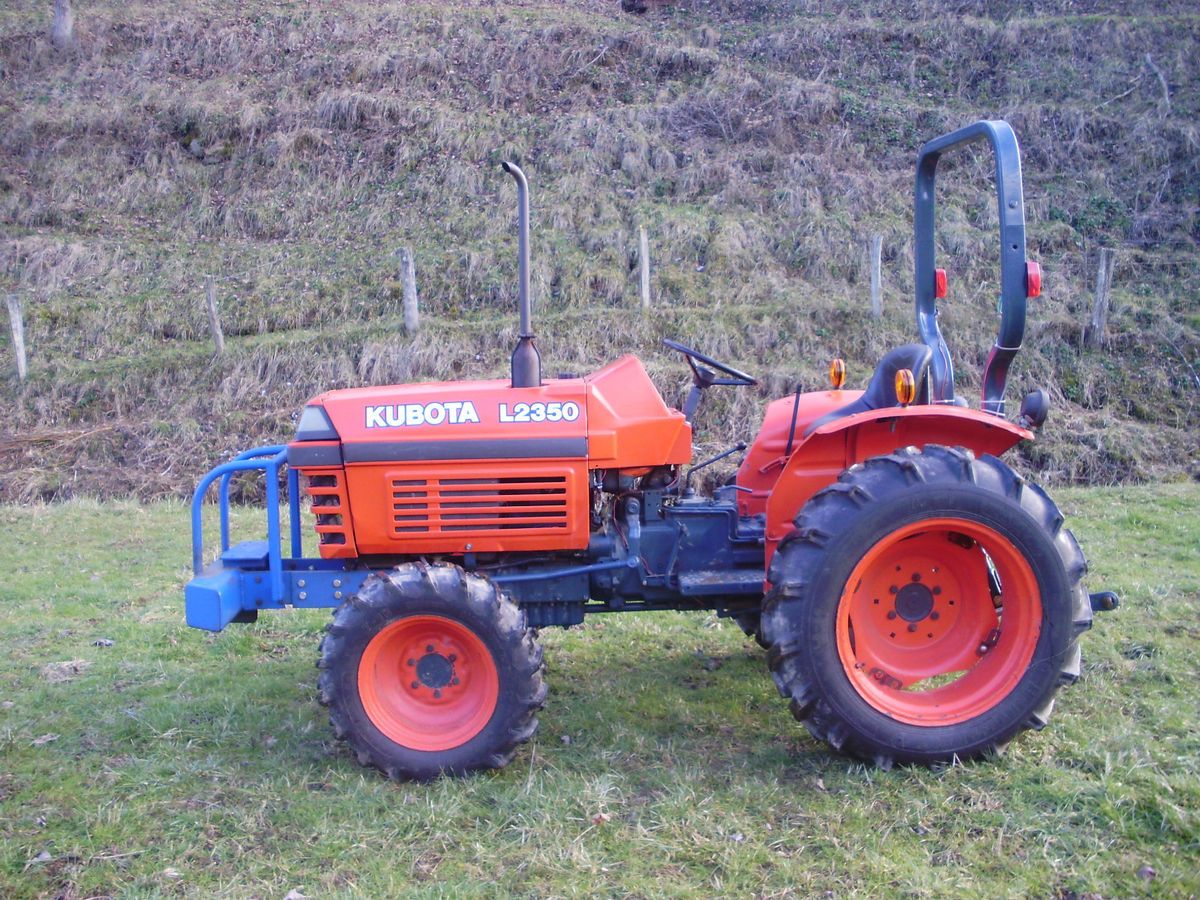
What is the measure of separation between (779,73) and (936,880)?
55.4 ft

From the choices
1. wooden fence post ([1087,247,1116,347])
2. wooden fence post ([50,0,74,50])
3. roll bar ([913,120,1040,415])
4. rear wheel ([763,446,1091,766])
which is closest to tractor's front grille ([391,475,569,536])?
rear wheel ([763,446,1091,766])

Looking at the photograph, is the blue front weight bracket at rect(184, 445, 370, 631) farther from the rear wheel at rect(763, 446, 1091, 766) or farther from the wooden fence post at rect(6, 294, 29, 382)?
the wooden fence post at rect(6, 294, 29, 382)

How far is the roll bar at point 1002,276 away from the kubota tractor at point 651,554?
0.01 m

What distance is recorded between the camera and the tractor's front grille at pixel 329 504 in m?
4.14

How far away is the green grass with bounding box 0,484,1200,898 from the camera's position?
3291 millimetres

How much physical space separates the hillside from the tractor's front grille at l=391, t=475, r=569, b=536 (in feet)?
21.5

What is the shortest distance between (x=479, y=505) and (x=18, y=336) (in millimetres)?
11157

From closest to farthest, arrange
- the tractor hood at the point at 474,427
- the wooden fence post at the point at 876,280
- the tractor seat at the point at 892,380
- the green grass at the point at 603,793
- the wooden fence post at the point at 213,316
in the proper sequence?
the green grass at the point at 603,793, the tractor hood at the point at 474,427, the tractor seat at the point at 892,380, the wooden fence post at the point at 876,280, the wooden fence post at the point at 213,316

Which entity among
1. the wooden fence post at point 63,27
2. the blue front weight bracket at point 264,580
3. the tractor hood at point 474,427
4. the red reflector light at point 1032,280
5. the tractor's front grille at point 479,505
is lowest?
the blue front weight bracket at point 264,580

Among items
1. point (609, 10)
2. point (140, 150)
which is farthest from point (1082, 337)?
point (140, 150)

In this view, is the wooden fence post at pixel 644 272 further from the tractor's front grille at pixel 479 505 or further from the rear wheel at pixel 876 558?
the rear wheel at pixel 876 558

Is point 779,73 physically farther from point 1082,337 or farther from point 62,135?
point 62,135

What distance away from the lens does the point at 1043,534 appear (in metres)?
3.80

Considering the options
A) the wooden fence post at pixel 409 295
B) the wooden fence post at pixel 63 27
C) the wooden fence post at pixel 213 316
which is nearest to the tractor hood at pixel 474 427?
the wooden fence post at pixel 409 295
